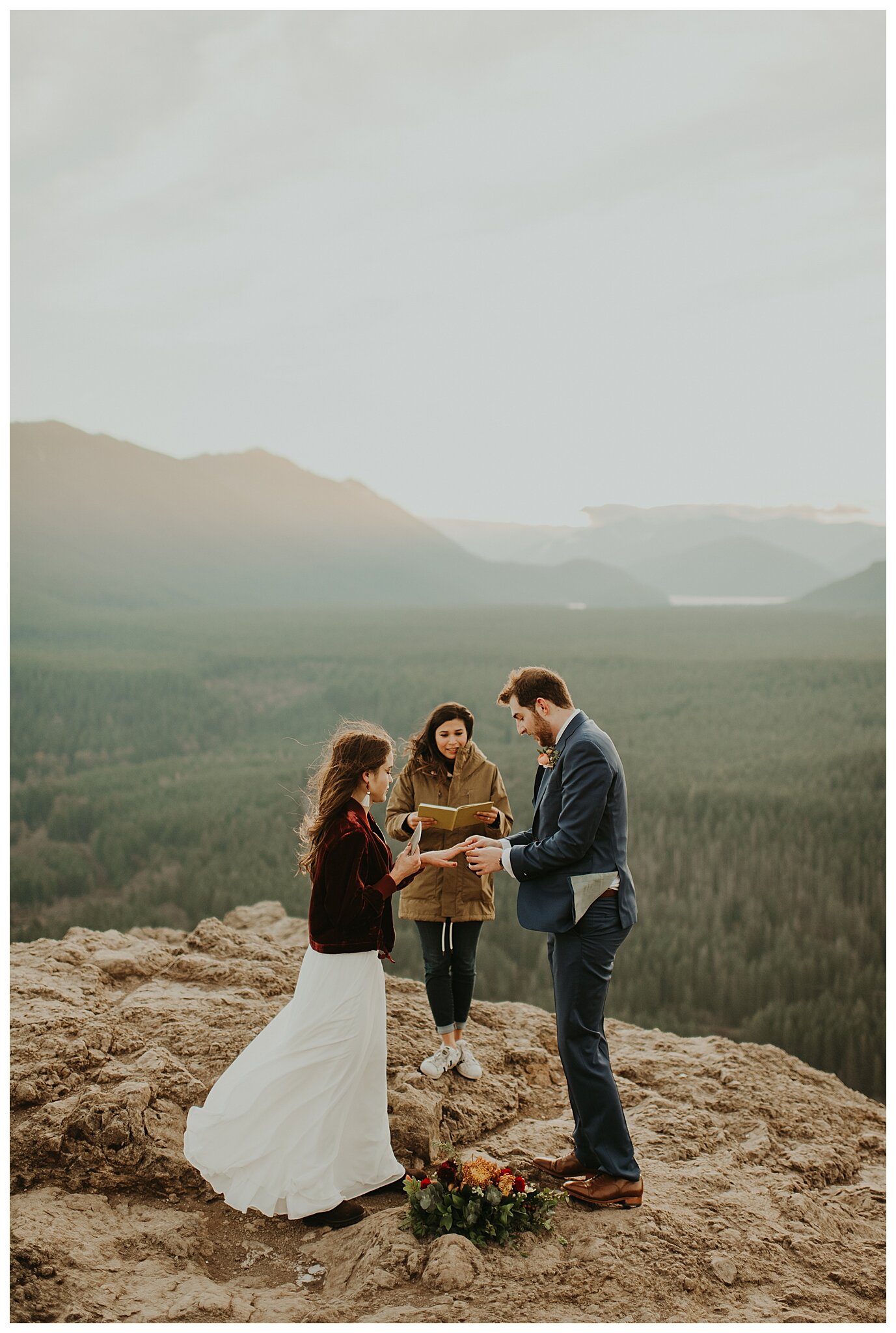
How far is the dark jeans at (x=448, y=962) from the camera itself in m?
5.03

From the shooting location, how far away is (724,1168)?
4867 mm

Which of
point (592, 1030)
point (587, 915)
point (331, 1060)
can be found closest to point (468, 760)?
point (587, 915)

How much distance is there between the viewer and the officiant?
196 inches

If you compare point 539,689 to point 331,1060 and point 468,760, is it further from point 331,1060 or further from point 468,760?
point 331,1060

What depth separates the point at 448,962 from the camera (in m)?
5.06

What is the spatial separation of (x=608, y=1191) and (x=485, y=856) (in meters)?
1.55

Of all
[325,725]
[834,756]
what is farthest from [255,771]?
[834,756]

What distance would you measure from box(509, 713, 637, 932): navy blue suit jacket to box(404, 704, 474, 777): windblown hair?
895 millimetres

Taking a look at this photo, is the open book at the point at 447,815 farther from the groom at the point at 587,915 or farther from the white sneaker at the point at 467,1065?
the white sneaker at the point at 467,1065

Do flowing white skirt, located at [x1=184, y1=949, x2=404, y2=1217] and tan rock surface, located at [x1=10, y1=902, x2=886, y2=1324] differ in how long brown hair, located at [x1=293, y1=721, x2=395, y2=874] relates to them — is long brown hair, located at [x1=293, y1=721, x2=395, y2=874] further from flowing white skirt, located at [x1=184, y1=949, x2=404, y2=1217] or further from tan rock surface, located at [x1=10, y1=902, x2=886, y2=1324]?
tan rock surface, located at [x1=10, y1=902, x2=886, y2=1324]

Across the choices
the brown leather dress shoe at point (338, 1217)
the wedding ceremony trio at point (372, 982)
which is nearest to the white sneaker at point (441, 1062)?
the wedding ceremony trio at point (372, 982)

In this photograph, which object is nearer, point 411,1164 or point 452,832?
point 411,1164

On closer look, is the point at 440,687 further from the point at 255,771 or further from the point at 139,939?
the point at 139,939

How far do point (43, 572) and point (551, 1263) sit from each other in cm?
3925
